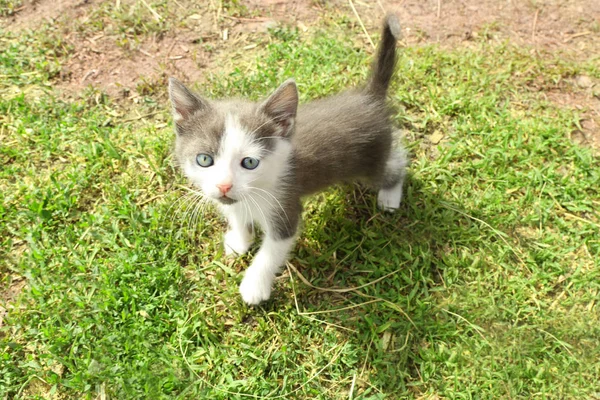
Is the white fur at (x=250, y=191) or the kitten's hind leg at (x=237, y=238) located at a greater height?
the white fur at (x=250, y=191)

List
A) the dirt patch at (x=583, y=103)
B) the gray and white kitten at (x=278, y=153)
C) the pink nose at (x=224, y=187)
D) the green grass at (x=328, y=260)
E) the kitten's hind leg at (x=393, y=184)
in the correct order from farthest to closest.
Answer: the dirt patch at (x=583, y=103), the kitten's hind leg at (x=393, y=184), the green grass at (x=328, y=260), the gray and white kitten at (x=278, y=153), the pink nose at (x=224, y=187)

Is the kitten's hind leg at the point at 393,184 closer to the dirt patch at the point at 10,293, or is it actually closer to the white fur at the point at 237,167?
the white fur at the point at 237,167

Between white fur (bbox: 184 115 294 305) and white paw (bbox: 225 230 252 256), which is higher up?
white fur (bbox: 184 115 294 305)

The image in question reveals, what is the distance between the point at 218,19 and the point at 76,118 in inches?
61.0

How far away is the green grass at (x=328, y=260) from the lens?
8.96 feet

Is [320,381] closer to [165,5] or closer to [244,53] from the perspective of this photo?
[244,53]

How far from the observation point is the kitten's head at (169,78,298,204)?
92.4 inches

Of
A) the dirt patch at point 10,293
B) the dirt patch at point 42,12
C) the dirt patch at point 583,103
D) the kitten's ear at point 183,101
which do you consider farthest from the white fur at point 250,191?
the dirt patch at point 42,12

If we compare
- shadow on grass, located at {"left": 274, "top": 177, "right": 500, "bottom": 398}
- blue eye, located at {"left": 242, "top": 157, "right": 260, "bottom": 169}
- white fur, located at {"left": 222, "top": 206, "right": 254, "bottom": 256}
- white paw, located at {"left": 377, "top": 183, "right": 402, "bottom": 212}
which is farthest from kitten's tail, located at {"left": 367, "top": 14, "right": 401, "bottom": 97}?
white fur, located at {"left": 222, "top": 206, "right": 254, "bottom": 256}

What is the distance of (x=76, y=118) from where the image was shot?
148 inches

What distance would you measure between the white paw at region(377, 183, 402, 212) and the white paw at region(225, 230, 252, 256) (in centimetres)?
96

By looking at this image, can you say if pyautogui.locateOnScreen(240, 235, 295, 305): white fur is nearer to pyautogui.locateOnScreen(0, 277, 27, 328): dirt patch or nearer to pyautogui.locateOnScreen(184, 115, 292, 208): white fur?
pyautogui.locateOnScreen(184, 115, 292, 208): white fur

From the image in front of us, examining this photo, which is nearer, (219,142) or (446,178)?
(219,142)

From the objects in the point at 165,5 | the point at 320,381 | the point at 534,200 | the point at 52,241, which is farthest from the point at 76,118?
the point at 534,200
